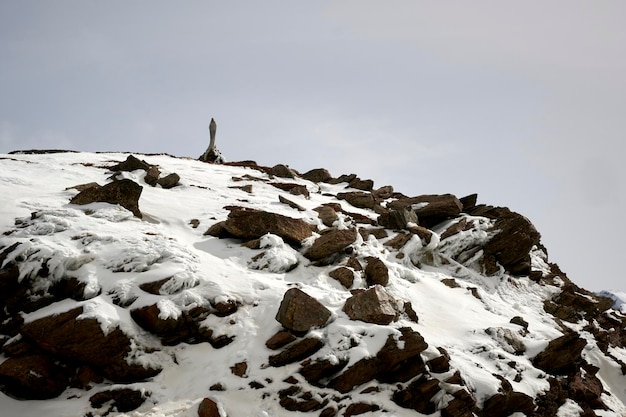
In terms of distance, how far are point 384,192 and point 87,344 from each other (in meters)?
24.1

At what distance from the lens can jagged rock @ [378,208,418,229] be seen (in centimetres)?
1879

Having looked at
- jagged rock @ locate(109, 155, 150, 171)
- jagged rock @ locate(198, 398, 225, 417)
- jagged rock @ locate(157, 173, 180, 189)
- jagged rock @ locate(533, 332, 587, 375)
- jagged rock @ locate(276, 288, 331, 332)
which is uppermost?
jagged rock @ locate(109, 155, 150, 171)

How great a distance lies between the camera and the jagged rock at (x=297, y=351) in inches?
339

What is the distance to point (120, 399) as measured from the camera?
749 cm

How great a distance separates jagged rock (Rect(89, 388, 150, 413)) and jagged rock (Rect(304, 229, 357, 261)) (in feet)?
23.7

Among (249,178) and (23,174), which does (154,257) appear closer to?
(23,174)

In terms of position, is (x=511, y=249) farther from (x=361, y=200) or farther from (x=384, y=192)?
(x=384, y=192)

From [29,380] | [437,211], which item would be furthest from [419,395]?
[437,211]

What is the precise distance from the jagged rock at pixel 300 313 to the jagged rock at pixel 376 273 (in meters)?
3.68

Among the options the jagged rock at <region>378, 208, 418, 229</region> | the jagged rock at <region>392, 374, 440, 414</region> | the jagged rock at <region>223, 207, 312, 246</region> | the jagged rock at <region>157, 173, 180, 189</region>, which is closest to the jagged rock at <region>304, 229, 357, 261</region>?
the jagged rock at <region>223, 207, 312, 246</region>

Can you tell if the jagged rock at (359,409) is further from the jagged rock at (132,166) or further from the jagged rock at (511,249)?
the jagged rock at (132,166)

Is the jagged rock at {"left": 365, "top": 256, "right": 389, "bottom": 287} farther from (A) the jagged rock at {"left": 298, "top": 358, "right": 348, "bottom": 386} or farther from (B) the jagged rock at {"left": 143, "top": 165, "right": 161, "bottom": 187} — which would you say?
(B) the jagged rock at {"left": 143, "top": 165, "right": 161, "bottom": 187}

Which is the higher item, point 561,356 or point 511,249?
point 511,249

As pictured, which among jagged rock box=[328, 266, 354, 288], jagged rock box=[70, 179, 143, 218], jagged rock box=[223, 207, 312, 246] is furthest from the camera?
jagged rock box=[223, 207, 312, 246]
